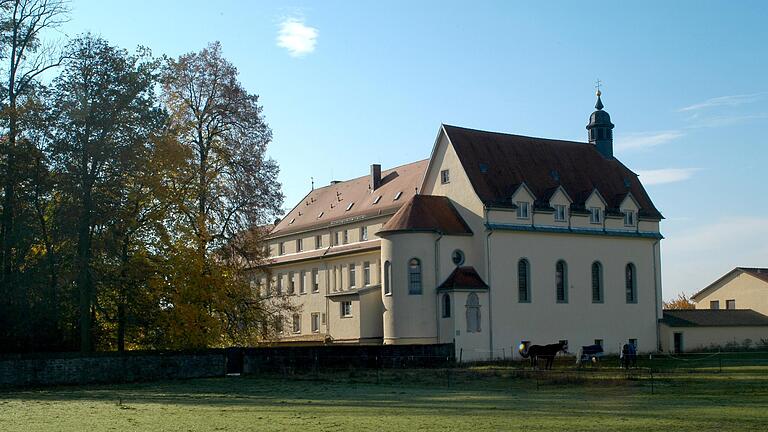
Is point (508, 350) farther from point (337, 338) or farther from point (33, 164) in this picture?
point (33, 164)

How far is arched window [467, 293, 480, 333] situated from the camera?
60188 millimetres

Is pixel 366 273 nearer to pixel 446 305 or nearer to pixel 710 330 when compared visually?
pixel 446 305

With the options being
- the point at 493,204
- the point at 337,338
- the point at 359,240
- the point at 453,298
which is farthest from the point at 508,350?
the point at 359,240

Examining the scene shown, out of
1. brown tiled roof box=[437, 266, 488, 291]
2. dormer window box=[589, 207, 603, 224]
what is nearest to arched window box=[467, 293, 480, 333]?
brown tiled roof box=[437, 266, 488, 291]

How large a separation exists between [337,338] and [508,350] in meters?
14.0

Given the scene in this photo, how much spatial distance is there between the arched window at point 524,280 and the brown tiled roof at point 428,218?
165 inches

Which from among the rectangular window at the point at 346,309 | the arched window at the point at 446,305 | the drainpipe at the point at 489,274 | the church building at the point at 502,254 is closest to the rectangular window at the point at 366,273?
the church building at the point at 502,254

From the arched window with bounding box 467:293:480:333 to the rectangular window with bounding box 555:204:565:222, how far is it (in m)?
9.44

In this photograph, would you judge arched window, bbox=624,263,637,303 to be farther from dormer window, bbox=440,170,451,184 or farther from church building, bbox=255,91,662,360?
dormer window, bbox=440,170,451,184

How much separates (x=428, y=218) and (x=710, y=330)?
23.7 metres

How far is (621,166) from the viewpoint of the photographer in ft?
245

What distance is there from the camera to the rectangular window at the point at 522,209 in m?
64.1

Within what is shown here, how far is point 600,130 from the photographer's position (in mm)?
76188

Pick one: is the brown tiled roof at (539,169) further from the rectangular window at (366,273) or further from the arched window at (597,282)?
the rectangular window at (366,273)
